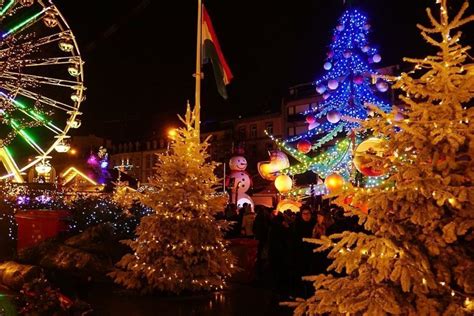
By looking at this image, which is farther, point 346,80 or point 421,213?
point 346,80

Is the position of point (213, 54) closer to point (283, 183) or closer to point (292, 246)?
point (283, 183)

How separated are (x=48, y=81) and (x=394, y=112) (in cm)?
1871

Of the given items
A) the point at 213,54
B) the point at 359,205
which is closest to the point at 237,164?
the point at 213,54

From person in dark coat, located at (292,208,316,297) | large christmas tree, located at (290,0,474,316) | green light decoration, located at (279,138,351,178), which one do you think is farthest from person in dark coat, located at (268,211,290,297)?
green light decoration, located at (279,138,351,178)

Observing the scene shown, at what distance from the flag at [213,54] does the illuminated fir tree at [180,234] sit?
208 inches

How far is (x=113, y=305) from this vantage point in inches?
398

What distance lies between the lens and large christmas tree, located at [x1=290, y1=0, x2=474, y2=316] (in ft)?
13.9

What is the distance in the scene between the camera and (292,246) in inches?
419

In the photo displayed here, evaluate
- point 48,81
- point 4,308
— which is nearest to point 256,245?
point 4,308

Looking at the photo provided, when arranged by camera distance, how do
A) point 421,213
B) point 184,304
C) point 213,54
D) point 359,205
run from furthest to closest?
1. point 213,54
2. point 184,304
3. point 359,205
4. point 421,213

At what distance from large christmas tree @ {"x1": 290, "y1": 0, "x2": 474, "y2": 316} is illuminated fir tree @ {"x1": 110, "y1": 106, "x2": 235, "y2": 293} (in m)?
6.59

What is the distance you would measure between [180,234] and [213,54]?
7.60 metres

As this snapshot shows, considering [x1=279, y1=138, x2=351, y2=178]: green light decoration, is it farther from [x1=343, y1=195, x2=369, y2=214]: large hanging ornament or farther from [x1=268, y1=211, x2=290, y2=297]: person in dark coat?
[x1=343, y1=195, x2=369, y2=214]: large hanging ornament

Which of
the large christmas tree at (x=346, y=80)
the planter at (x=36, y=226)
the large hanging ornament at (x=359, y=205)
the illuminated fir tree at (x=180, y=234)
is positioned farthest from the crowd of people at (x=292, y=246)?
the large christmas tree at (x=346, y=80)
